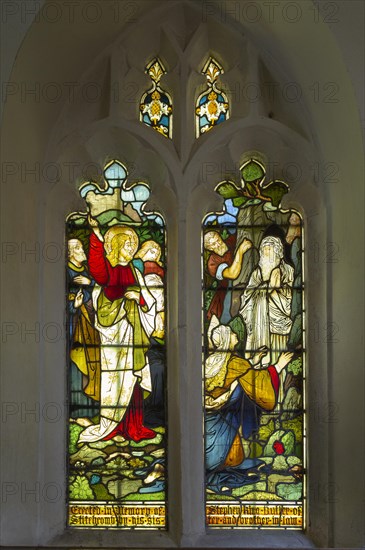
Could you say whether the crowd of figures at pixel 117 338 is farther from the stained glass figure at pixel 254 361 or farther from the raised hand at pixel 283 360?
the raised hand at pixel 283 360

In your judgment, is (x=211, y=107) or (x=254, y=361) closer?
(x=254, y=361)

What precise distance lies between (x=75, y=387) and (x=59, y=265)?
668mm

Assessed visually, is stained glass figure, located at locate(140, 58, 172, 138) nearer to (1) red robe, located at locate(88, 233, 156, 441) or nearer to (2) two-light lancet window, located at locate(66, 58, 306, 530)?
(2) two-light lancet window, located at locate(66, 58, 306, 530)

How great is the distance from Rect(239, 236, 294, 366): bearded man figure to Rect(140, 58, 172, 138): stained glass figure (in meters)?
0.87

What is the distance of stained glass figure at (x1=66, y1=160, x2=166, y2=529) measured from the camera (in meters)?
4.71

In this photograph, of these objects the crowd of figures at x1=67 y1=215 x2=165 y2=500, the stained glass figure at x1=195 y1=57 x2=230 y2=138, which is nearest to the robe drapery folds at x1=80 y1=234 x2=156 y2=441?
the crowd of figures at x1=67 y1=215 x2=165 y2=500

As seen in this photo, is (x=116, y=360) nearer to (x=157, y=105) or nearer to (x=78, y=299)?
(x=78, y=299)

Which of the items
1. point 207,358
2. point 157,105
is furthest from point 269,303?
point 157,105

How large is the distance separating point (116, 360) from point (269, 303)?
2.92ft

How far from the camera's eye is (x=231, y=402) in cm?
475

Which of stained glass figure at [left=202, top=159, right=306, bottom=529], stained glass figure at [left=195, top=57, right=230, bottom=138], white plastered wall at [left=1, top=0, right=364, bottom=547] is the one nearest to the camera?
white plastered wall at [left=1, top=0, right=364, bottom=547]

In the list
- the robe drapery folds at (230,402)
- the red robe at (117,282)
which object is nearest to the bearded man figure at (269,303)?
the robe drapery folds at (230,402)

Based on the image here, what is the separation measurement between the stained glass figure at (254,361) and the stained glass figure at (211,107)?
0.41 metres

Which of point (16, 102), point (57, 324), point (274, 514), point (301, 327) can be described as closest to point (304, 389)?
point (301, 327)
